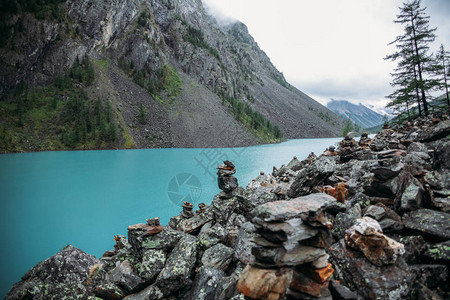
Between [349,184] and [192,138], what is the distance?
82984 millimetres

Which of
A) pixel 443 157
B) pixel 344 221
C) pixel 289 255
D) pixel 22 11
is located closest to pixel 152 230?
pixel 289 255

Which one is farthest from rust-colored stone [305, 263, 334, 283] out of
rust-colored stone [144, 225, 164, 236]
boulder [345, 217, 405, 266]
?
rust-colored stone [144, 225, 164, 236]

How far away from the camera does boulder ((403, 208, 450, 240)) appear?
169 inches

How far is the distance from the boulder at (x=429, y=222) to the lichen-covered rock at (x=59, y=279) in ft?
30.7

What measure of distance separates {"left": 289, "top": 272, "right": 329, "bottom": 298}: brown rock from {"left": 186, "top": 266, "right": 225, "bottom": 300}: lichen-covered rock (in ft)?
7.69

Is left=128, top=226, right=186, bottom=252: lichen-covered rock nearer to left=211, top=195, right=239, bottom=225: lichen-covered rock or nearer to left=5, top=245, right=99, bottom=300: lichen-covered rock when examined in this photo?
left=5, top=245, right=99, bottom=300: lichen-covered rock

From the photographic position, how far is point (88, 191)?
26.7 m

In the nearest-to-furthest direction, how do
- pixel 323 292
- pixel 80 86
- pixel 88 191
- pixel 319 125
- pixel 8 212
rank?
pixel 323 292 < pixel 8 212 < pixel 88 191 < pixel 80 86 < pixel 319 125

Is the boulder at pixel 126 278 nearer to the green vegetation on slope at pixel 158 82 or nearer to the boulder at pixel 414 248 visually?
the boulder at pixel 414 248

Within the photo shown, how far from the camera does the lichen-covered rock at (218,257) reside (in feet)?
19.6

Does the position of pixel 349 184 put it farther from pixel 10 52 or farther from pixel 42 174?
pixel 10 52

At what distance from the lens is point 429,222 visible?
456cm

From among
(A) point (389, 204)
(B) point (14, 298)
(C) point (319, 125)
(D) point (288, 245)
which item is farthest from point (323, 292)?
(C) point (319, 125)

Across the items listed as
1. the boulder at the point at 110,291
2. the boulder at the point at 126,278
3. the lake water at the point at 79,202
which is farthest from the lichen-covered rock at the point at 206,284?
the lake water at the point at 79,202
